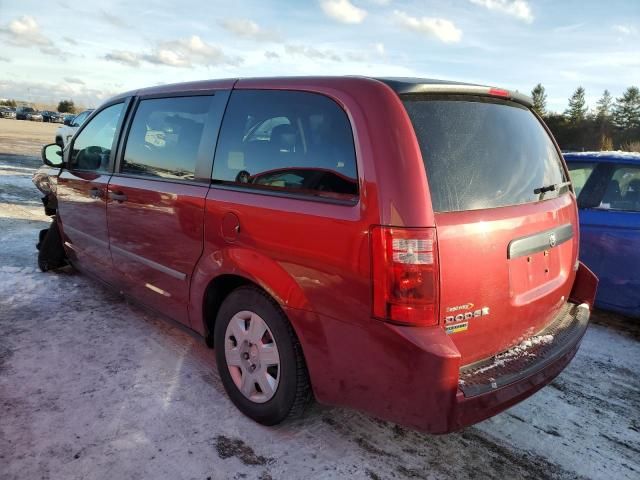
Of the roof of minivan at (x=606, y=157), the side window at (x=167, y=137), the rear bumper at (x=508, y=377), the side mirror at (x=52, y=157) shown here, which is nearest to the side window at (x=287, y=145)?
the side window at (x=167, y=137)

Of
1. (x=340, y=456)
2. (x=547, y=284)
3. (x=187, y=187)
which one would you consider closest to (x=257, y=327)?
(x=340, y=456)

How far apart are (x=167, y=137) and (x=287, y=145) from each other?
3.79 ft

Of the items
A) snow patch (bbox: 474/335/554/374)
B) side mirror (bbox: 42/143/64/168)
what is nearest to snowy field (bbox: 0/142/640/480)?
snow patch (bbox: 474/335/554/374)

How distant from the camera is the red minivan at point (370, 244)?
202 centimetres

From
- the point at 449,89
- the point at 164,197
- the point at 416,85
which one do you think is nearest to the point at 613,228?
the point at 449,89

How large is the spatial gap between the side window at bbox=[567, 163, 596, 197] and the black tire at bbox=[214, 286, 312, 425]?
3379 mm

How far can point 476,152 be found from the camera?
2289 mm

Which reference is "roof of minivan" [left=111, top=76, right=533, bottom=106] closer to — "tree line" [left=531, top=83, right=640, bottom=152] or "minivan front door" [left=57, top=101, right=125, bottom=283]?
"minivan front door" [left=57, top=101, right=125, bottom=283]

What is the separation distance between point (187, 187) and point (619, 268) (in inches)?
140

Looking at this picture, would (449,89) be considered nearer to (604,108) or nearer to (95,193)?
(95,193)

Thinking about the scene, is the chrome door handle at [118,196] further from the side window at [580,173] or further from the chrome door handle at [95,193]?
the side window at [580,173]

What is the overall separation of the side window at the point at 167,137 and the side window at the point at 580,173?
11.3 ft

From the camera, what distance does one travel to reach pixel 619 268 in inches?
165

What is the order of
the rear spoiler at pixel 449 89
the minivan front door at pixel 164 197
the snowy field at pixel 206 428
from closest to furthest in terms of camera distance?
the rear spoiler at pixel 449 89
the snowy field at pixel 206 428
the minivan front door at pixel 164 197
